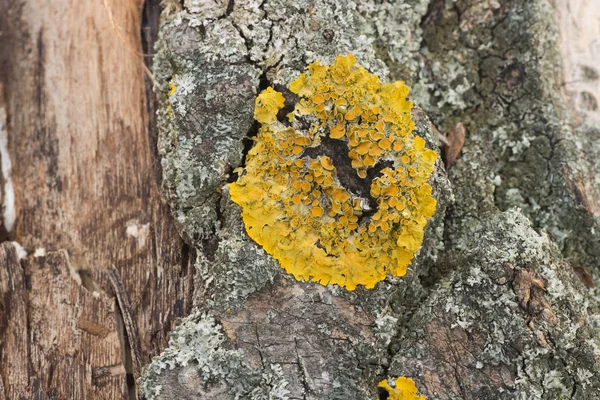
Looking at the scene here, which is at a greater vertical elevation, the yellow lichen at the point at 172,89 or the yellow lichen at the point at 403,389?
the yellow lichen at the point at 172,89

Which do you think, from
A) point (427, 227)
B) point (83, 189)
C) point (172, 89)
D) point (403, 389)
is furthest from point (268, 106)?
point (403, 389)

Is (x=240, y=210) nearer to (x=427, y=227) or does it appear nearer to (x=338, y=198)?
(x=338, y=198)

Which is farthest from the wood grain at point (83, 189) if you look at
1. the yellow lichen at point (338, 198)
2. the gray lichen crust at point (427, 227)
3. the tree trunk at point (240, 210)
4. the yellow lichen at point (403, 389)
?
the yellow lichen at point (403, 389)

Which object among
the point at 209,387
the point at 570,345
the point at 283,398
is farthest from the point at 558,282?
the point at 209,387

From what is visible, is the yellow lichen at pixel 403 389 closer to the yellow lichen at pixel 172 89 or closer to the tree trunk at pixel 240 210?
the tree trunk at pixel 240 210

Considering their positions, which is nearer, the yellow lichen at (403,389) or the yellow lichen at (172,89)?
the yellow lichen at (403,389)

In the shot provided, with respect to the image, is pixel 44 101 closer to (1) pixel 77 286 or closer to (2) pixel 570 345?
(1) pixel 77 286

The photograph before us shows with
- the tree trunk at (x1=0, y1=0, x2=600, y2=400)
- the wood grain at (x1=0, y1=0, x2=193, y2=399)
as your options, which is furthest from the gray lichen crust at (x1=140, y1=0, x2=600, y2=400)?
the wood grain at (x1=0, y1=0, x2=193, y2=399)
